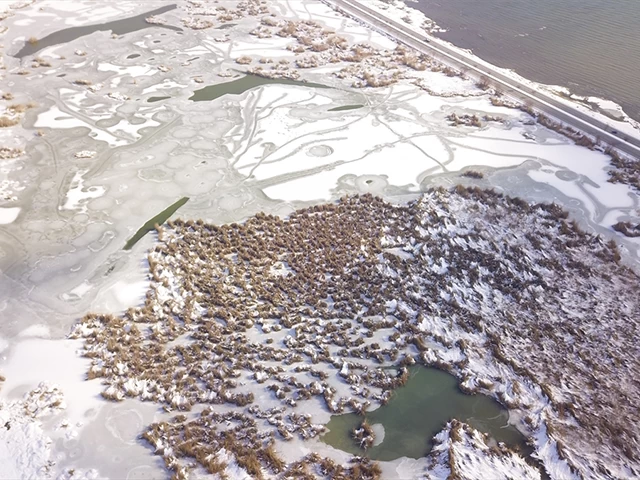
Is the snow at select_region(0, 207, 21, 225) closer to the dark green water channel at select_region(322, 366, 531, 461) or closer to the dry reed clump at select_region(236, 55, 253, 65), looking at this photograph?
the dark green water channel at select_region(322, 366, 531, 461)

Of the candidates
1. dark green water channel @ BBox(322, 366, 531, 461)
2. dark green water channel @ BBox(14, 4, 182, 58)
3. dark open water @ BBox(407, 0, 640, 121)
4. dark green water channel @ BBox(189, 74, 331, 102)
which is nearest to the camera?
dark green water channel @ BBox(322, 366, 531, 461)

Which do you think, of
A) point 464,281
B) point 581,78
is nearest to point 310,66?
A: point 581,78

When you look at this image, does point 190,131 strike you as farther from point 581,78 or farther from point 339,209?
point 581,78

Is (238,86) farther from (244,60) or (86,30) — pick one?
(86,30)

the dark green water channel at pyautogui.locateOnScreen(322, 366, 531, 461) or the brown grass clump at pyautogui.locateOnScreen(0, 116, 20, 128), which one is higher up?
the dark green water channel at pyautogui.locateOnScreen(322, 366, 531, 461)

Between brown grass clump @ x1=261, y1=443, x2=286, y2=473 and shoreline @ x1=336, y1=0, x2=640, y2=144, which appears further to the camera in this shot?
shoreline @ x1=336, y1=0, x2=640, y2=144

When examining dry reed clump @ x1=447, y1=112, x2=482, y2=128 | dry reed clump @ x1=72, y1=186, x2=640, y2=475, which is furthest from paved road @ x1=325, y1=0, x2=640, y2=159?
dry reed clump @ x1=72, y1=186, x2=640, y2=475
